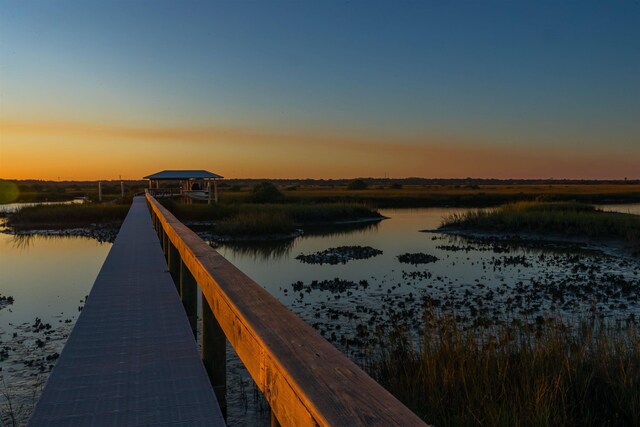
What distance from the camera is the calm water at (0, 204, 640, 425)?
8148mm

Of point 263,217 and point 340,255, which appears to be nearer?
point 340,255

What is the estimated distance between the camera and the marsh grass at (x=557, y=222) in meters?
24.2

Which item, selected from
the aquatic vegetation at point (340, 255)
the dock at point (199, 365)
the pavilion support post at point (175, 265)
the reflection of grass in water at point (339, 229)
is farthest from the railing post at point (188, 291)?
the reflection of grass in water at point (339, 229)

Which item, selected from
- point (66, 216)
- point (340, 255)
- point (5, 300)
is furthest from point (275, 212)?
point (5, 300)

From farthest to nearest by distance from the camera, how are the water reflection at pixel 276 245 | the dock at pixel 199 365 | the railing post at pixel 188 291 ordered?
the water reflection at pixel 276 245, the railing post at pixel 188 291, the dock at pixel 199 365

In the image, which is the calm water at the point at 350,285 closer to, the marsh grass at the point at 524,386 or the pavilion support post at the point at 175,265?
the pavilion support post at the point at 175,265

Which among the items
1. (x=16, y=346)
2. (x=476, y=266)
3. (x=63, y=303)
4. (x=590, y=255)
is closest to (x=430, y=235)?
(x=590, y=255)

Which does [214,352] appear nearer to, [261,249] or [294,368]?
[294,368]

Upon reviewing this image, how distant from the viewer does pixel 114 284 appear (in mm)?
6188

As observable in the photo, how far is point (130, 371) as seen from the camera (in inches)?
131

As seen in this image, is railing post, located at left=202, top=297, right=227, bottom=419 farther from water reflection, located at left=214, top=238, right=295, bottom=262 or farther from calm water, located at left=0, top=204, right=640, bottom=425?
water reflection, located at left=214, top=238, right=295, bottom=262

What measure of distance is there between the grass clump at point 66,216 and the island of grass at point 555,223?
70.7ft

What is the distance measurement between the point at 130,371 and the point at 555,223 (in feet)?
92.9

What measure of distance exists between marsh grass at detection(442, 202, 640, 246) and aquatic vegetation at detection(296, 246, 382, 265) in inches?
450
